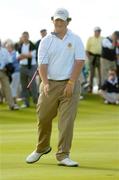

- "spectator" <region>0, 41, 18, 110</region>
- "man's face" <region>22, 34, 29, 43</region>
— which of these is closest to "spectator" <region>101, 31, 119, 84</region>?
"man's face" <region>22, 34, 29, 43</region>

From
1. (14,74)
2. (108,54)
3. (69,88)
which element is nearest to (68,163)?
(69,88)

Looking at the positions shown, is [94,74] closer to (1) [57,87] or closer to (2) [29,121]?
(2) [29,121]

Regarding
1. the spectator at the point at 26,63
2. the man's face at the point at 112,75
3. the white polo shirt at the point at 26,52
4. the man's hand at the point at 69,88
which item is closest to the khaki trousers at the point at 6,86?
the spectator at the point at 26,63

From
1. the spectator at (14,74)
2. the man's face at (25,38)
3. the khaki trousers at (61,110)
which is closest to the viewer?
the khaki trousers at (61,110)

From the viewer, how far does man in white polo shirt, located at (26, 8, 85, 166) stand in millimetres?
9219

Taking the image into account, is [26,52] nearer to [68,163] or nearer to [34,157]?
[34,157]

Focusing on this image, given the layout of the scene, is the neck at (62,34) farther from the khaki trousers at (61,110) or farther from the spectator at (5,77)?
the spectator at (5,77)

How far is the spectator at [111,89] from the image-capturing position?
73.6ft

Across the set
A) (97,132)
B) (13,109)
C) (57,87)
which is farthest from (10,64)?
(57,87)

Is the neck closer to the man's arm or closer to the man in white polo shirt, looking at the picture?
the man in white polo shirt

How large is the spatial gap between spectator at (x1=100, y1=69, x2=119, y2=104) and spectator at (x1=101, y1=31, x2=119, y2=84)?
69cm

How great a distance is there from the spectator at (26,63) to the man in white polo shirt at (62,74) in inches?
456

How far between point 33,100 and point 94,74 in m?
3.75

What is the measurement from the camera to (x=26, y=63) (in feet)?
69.4
